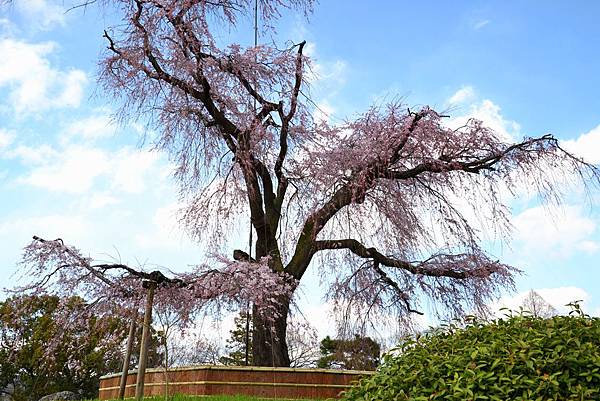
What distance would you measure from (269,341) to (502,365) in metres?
6.05

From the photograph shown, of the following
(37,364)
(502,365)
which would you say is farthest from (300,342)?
(37,364)

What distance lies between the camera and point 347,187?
8688mm

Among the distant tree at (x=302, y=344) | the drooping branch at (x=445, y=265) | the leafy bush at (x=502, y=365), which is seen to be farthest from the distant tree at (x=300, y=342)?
the leafy bush at (x=502, y=365)

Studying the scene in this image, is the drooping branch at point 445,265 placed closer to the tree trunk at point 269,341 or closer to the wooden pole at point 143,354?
the tree trunk at point 269,341

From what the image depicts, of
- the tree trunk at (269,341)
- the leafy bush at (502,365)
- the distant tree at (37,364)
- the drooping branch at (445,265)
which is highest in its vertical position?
the distant tree at (37,364)

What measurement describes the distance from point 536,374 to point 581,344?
39 cm

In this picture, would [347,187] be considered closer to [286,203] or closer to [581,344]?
[286,203]

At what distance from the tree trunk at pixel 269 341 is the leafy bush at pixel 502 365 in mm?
5183

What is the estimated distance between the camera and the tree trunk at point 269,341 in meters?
8.78

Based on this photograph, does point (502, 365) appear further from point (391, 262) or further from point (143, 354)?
point (391, 262)

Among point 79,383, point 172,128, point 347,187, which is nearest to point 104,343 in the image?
point 172,128

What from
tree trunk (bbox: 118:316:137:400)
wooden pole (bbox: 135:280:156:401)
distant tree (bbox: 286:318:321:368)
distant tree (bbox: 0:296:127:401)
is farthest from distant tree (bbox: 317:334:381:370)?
distant tree (bbox: 0:296:127:401)

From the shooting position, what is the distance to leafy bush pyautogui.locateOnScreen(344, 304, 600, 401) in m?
2.97

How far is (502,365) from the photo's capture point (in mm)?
3090
